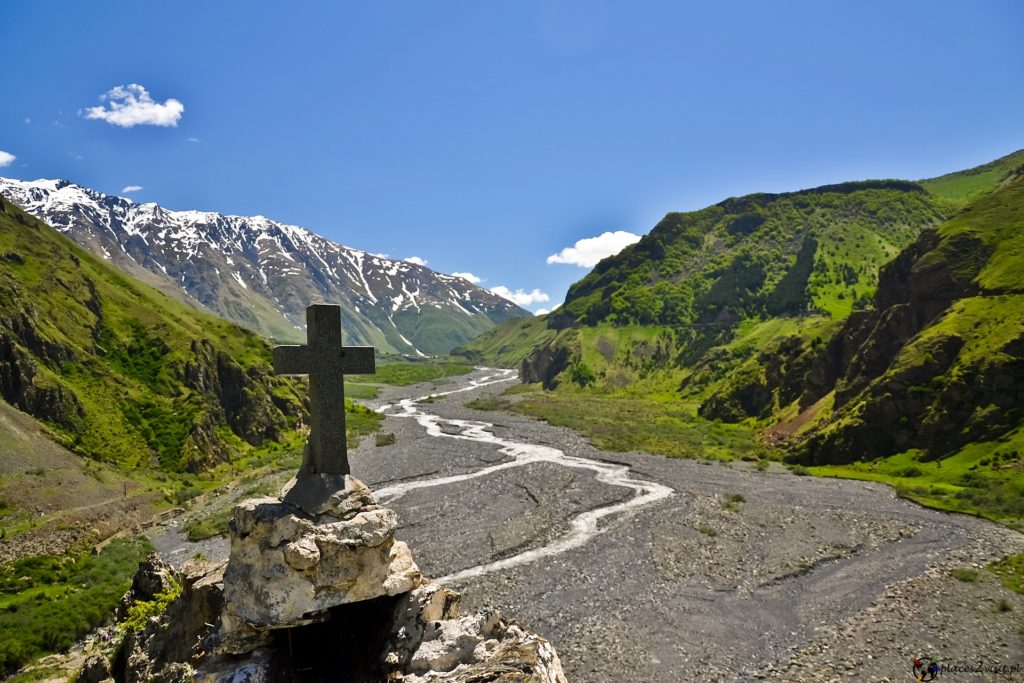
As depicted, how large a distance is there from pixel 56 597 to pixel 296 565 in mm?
31722

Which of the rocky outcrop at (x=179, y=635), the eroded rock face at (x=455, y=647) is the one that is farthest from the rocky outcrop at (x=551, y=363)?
the eroded rock face at (x=455, y=647)

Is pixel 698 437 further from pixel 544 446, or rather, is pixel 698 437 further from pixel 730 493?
pixel 730 493

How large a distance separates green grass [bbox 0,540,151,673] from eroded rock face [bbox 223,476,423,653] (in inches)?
857

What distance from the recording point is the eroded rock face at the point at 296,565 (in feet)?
39.4

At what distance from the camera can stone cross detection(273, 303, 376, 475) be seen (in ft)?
48.6

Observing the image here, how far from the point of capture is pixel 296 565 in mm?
11992

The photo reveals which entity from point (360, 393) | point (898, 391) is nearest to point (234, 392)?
point (898, 391)

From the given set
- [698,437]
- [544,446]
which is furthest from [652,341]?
[544,446]

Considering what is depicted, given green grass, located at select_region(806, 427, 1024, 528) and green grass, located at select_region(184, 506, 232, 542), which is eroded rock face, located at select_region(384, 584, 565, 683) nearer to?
green grass, located at select_region(184, 506, 232, 542)

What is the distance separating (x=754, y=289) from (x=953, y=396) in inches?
5390

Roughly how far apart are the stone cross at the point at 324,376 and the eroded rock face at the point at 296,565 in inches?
64.6

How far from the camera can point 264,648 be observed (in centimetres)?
1252

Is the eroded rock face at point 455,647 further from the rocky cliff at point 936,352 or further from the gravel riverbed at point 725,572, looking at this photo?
the rocky cliff at point 936,352

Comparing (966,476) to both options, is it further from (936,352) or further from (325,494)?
(325,494)
